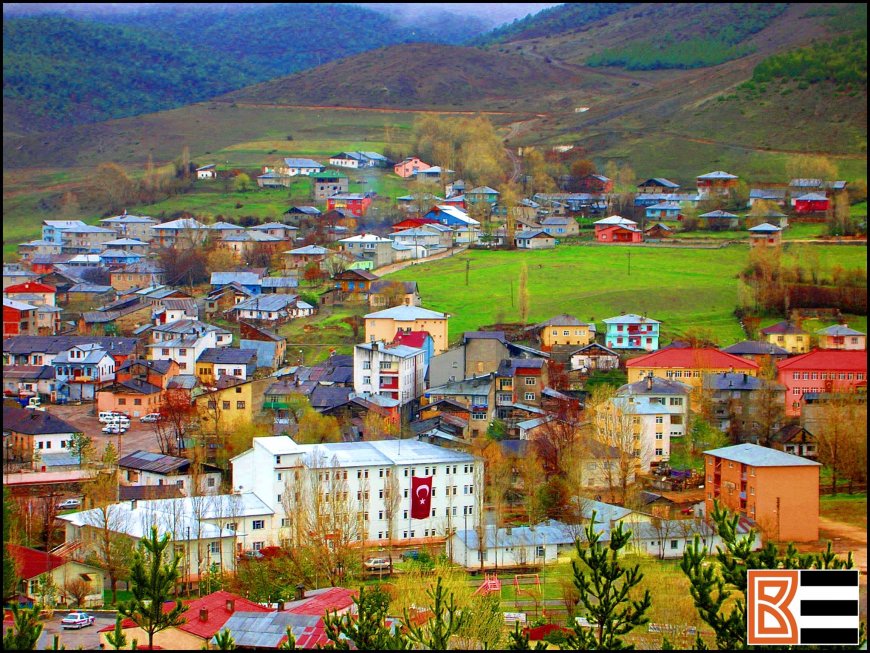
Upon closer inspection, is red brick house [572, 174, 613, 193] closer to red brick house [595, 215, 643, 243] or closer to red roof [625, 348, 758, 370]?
red brick house [595, 215, 643, 243]

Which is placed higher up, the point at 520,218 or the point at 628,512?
the point at 520,218

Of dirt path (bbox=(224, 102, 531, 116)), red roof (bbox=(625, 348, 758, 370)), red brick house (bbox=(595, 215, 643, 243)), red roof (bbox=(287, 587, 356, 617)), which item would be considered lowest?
red roof (bbox=(287, 587, 356, 617))

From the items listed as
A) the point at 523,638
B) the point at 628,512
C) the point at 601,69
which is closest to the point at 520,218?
the point at 628,512

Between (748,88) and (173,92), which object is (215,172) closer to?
(748,88)

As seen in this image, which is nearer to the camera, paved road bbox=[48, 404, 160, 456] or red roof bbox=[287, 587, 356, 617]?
red roof bbox=[287, 587, 356, 617]

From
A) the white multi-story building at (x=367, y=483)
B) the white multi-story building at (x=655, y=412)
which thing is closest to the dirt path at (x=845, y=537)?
the white multi-story building at (x=655, y=412)

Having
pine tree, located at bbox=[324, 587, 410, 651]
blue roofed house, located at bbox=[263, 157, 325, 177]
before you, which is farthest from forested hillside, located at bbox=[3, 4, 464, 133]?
pine tree, located at bbox=[324, 587, 410, 651]

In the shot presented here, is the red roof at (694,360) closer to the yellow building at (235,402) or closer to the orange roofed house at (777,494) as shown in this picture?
the orange roofed house at (777,494)

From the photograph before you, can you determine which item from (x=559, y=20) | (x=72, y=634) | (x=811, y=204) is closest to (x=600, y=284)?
(x=811, y=204)
